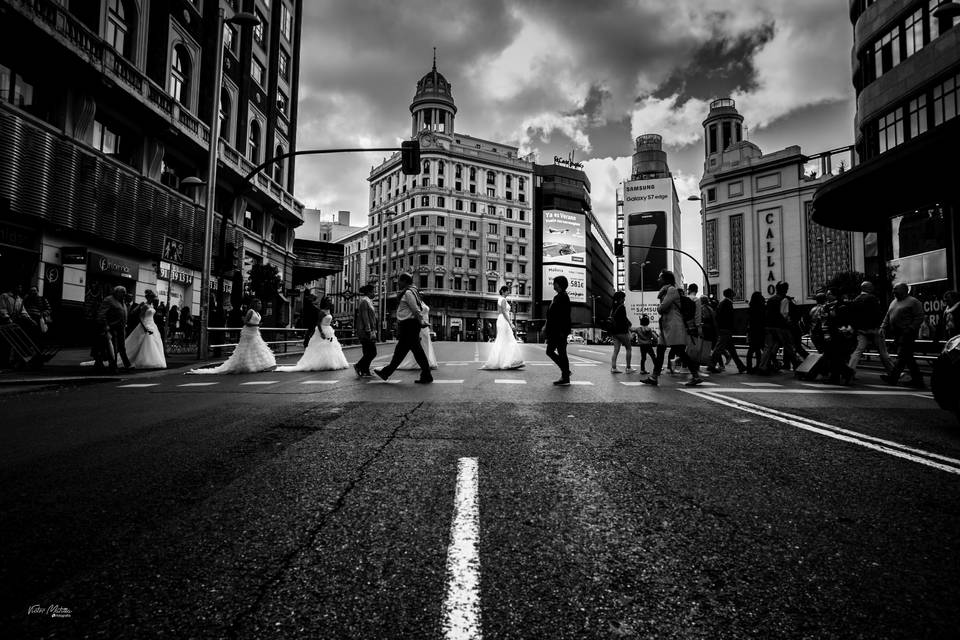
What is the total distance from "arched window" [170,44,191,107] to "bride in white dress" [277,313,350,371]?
1748 cm

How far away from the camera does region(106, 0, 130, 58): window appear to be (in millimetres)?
18031

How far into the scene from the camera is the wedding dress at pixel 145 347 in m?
11.2

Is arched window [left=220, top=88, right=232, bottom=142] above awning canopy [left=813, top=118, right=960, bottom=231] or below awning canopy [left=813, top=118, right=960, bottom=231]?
above

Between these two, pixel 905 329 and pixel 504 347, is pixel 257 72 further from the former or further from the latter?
pixel 905 329

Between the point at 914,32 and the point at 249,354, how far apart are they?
2805 centimetres

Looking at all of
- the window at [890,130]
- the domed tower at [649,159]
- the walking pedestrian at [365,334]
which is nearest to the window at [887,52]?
the window at [890,130]

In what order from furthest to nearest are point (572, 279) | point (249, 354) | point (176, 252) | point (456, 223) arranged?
point (572, 279), point (456, 223), point (176, 252), point (249, 354)

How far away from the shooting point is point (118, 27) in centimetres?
1864

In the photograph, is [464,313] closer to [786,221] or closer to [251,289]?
[786,221]

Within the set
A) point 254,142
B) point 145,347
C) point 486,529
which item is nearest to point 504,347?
point 145,347

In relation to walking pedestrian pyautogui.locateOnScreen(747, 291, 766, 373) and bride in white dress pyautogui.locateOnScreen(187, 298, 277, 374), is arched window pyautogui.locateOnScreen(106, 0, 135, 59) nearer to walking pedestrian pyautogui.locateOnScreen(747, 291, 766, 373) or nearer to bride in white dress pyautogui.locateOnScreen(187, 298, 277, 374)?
bride in white dress pyautogui.locateOnScreen(187, 298, 277, 374)

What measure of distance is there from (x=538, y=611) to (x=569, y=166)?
99.3 m

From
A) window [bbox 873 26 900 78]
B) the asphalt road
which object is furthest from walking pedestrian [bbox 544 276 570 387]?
window [bbox 873 26 900 78]

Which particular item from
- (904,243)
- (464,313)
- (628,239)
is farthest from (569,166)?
(904,243)
